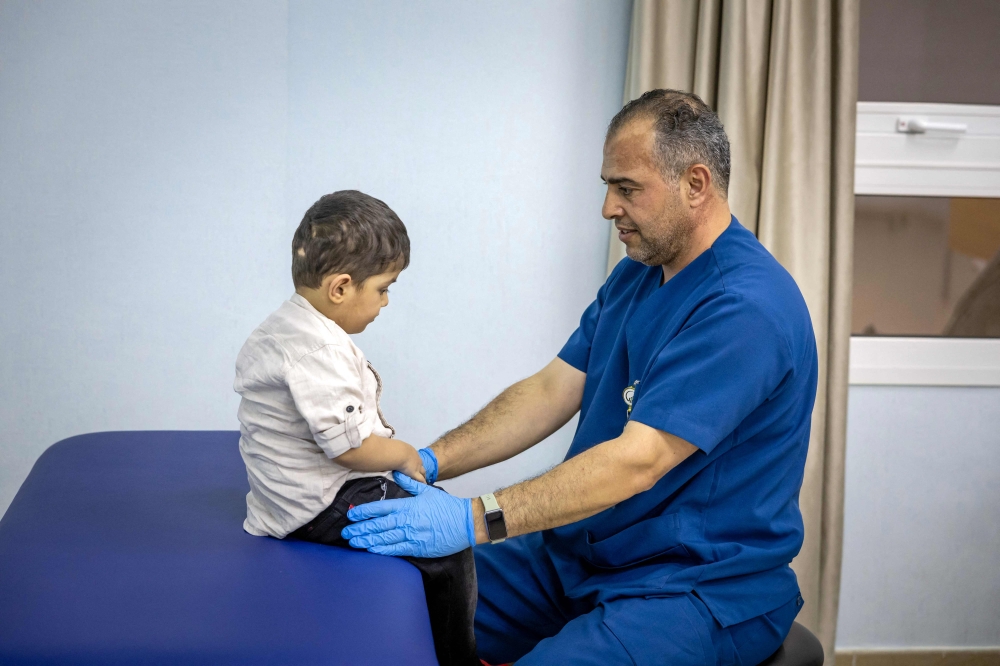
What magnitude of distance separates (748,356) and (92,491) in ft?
3.94

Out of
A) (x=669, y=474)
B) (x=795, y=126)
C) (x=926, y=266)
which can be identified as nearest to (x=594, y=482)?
(x=669, y=474)

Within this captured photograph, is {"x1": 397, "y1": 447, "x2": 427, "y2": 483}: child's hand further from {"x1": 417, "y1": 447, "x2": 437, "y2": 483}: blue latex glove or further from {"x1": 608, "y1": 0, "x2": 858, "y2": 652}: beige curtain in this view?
{"x1": 608, "y1": 0, "x2": 858, "y2": 652}: beige curtain

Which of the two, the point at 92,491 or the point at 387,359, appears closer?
the point at 92,491

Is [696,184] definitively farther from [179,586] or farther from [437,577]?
[179,586]

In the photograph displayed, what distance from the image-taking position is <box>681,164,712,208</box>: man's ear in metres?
1.54

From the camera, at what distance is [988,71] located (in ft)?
8.58

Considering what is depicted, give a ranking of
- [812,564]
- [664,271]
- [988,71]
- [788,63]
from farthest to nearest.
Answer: [988,71]
[812,564]
[788,63]
[664,271]

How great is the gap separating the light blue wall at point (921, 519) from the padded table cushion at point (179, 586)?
1839mm

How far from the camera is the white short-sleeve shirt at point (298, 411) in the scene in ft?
3.90

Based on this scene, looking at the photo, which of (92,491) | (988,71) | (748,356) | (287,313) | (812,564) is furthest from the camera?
(988,71)

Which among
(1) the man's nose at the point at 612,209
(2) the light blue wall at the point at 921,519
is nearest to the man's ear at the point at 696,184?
(1) the man's nose at the point at 612,209

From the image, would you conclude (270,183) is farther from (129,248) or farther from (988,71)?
(988,71)

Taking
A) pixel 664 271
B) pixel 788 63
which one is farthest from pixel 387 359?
pixel 788 63

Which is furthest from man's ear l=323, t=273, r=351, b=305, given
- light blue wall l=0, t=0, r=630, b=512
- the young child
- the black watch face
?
light blue wall l=0, t=0, r=630, b=512
